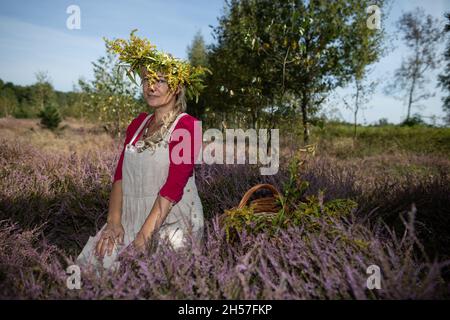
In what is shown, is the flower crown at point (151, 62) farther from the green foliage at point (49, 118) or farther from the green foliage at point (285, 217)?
the green foliage at point (49, 118)

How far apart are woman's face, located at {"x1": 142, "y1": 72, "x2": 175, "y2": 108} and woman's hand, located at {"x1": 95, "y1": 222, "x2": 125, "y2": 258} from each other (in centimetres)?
91

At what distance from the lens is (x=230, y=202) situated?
321cm

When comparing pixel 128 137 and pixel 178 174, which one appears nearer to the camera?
pixel 178 174

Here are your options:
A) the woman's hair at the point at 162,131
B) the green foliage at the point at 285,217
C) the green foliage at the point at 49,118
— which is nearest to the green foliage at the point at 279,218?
the green foliage at the point at 285,217

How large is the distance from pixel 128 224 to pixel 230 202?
1.13m

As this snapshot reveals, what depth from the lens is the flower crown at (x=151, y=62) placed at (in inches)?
88.5

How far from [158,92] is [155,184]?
0.66 m

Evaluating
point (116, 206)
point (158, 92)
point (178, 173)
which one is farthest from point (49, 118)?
point (178, 173)

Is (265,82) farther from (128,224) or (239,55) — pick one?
(128,224)

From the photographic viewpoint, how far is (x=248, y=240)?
1.98 m

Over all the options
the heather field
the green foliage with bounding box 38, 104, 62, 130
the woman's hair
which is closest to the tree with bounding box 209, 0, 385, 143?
the heather field

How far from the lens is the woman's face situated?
2.29m

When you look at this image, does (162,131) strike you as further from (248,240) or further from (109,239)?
(248,240)

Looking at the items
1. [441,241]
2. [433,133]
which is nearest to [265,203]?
[441,241]
